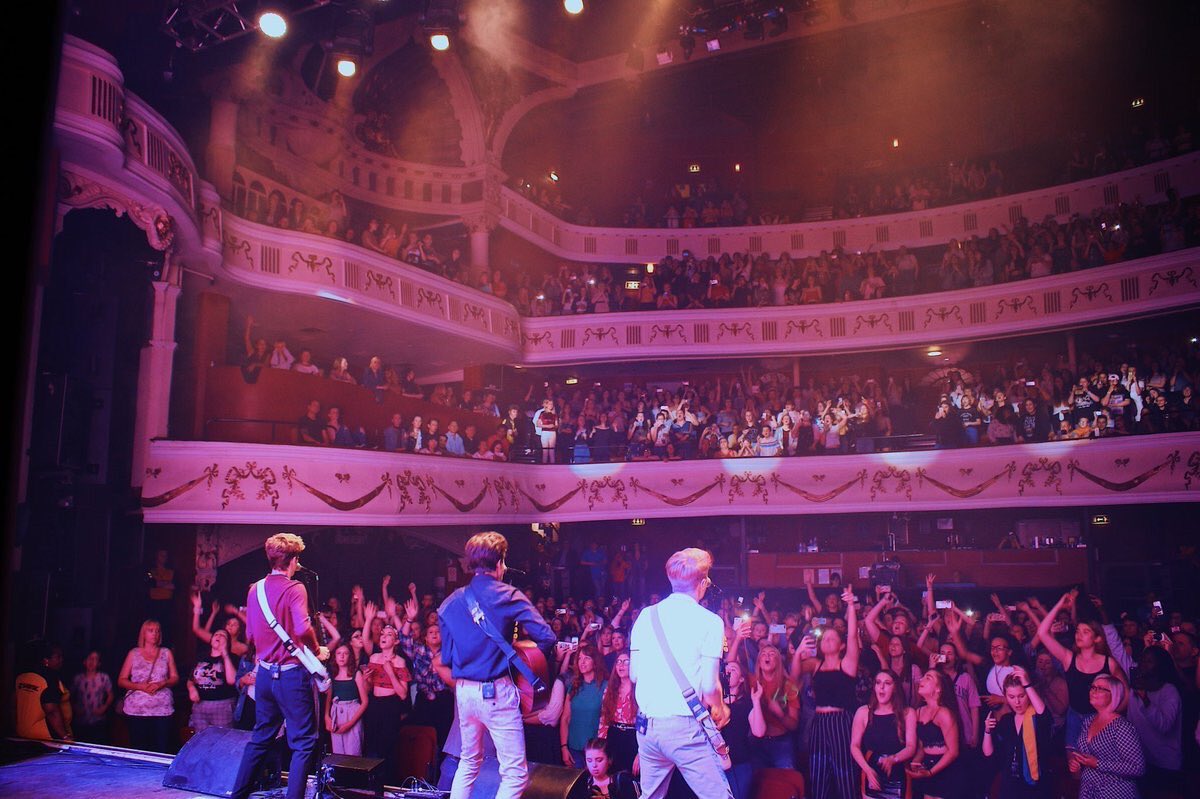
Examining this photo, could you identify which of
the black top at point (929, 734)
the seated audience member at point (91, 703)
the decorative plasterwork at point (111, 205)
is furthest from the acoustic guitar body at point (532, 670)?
the decorative plasterwork at point (111, 205)

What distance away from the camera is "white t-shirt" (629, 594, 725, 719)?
13.2 feet

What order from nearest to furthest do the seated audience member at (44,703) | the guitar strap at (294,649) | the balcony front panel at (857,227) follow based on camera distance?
the guitar strap at (294,649)
the seated audience member at (44,703)
the balcony front panel at (857,227)

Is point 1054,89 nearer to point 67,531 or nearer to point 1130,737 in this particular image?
point 1130,737

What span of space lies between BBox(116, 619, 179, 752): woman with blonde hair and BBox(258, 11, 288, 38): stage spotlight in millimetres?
6776

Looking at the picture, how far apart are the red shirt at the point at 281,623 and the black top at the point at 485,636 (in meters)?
1.03

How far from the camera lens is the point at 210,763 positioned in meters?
5.51

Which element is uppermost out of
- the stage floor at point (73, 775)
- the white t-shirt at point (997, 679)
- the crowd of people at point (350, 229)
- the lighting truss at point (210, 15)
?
the lighting truss at point (210, 15)

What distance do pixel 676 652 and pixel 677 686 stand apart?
0.49 feet

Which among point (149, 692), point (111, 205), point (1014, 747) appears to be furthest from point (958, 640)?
point (111, 205)

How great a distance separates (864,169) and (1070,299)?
23.7ft

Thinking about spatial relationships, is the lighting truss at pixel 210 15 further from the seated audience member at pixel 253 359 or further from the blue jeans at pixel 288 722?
the blue jeans at pixel 288 722

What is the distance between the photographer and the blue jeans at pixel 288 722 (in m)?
4.90

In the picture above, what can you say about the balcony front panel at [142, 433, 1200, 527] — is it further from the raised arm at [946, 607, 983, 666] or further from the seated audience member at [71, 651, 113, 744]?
the raised arm at [946, 607, 983, 666]

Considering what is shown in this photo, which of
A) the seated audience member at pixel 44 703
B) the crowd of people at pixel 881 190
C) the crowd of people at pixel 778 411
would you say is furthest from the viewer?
the crowd of people at pixel 881 190
